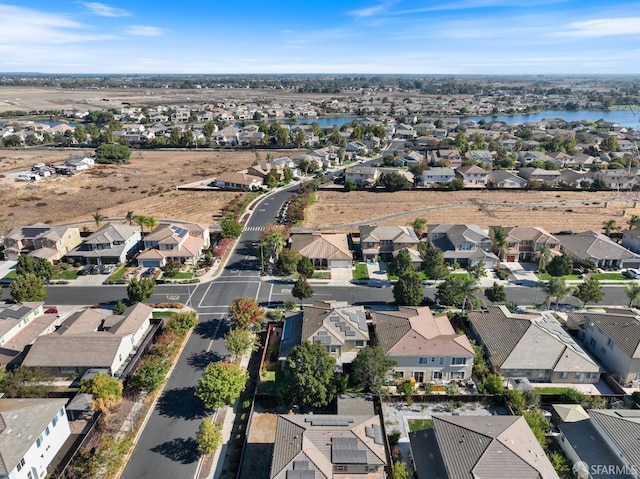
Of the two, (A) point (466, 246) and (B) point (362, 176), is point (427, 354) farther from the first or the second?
(B) point (362, 176)

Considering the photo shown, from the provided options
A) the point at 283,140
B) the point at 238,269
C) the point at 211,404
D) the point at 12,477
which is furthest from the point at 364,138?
the point at 12,477

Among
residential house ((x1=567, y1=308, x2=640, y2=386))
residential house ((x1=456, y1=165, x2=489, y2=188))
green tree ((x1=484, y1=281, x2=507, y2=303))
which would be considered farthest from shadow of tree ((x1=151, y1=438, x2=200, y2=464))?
residential house ((x1=456, y1=165, x2=489, y2=188))

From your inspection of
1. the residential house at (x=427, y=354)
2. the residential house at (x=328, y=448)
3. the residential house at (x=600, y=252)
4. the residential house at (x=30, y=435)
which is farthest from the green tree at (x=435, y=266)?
the residential house at (x=30, y=435)

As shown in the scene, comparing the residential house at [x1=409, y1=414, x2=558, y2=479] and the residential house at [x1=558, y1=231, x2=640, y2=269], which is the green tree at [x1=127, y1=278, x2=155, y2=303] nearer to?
the residential house at [x1=409, y1=414, x2=558, y2=479]

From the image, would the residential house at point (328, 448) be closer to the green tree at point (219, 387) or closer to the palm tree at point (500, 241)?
the green tree at point (219, 387)

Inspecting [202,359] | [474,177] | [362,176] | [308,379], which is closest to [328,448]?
[308,379]

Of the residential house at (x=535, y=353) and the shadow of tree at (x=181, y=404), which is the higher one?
the residential house at (x=535, y=353)
